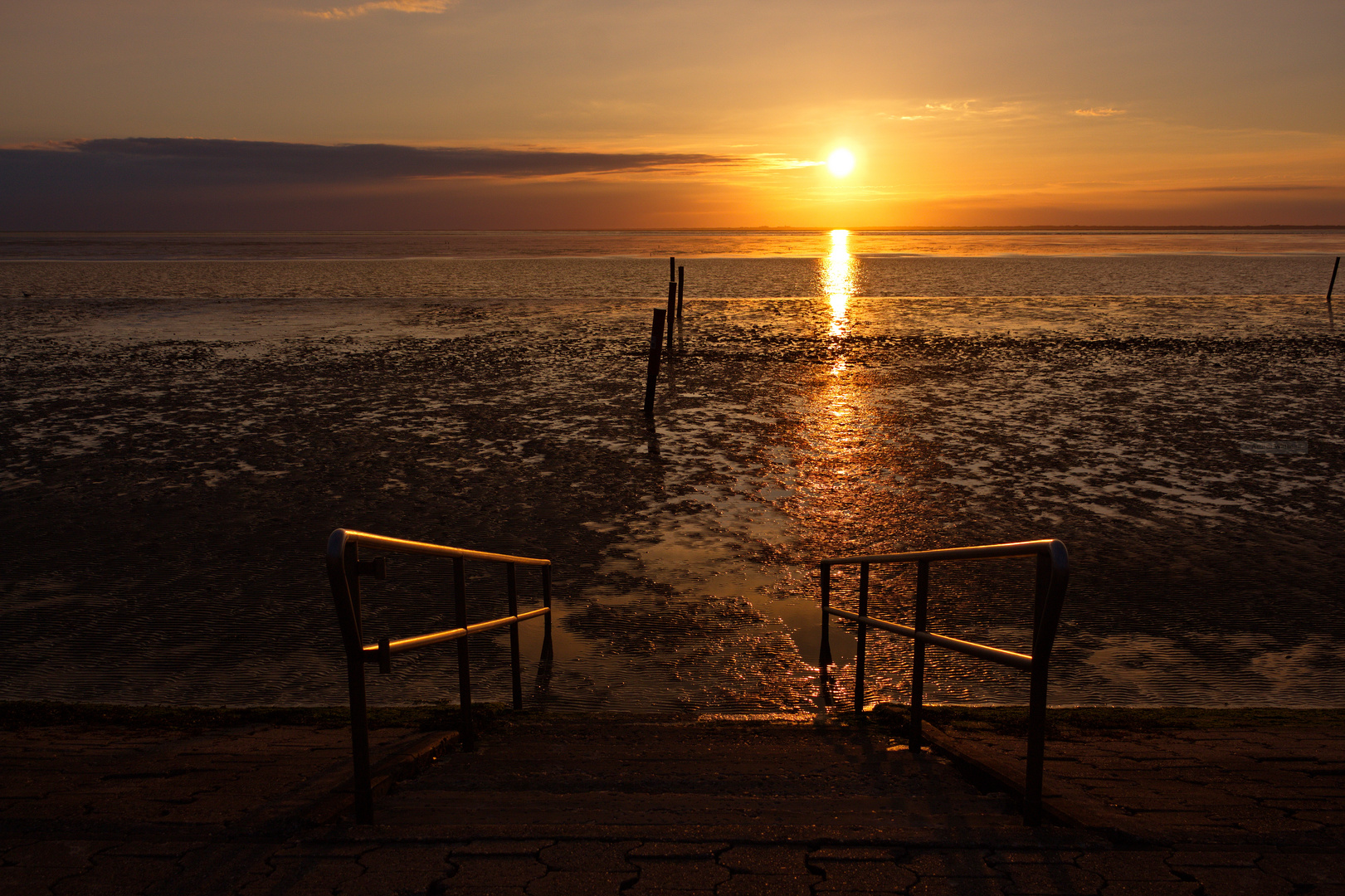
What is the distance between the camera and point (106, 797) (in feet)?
10.8

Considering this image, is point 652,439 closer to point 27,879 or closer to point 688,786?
point 688,786

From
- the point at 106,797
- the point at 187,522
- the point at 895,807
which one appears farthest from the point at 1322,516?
the point at 187,522

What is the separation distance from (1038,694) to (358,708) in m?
2.56

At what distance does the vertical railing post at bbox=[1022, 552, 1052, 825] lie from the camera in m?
3.17

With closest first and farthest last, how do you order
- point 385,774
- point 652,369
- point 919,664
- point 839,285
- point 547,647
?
point 385,774 → point 919,664 → point 547,647 → point 652,369 → point 839,285

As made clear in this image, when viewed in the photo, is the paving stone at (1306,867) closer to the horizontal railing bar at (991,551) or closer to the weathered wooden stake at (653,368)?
the horizontal railing bar at (991,551)

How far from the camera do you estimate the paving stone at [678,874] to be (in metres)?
2.58

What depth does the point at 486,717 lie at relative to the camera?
5.29 meters

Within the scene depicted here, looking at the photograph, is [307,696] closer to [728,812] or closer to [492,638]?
[492,638]

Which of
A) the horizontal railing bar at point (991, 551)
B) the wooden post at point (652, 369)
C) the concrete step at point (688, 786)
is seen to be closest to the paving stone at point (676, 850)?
the concrete step at point (688, 786)

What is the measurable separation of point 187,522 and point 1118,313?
35.3 meters

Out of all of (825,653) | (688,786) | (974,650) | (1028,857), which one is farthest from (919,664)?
(825,653)

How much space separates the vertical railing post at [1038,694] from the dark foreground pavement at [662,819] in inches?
4.5

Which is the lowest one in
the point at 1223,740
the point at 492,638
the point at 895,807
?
the point at 492,638
